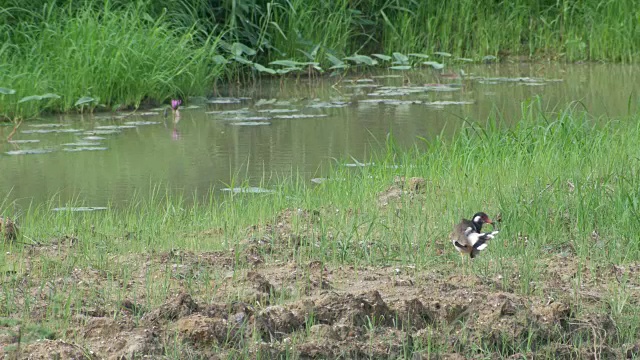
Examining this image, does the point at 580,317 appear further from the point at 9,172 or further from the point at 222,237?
the point at 9,172

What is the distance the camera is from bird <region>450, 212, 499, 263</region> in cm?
374

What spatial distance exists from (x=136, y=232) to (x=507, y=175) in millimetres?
2002

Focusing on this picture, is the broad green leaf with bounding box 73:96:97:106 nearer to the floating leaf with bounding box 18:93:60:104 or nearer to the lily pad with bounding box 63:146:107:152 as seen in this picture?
the floating leaf with bounding box 18:93:60:104

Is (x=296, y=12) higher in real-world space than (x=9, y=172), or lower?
higher

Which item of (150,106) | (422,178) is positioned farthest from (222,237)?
(150,106)

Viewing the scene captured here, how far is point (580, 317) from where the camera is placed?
3283 millimetres

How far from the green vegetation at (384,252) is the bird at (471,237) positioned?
0.10 meters

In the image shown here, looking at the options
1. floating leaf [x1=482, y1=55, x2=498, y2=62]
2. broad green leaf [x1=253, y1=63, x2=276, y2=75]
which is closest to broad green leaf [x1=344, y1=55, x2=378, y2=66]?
broad green leaf [x1=253, y1=63, x2=276, y2=75]

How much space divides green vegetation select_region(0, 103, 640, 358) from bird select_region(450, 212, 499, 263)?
10cm

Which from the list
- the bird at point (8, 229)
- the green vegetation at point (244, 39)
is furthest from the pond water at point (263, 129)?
the bird at point (8, 229)

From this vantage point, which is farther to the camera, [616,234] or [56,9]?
[56,9]

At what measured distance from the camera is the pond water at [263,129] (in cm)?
642

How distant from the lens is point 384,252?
4230mm

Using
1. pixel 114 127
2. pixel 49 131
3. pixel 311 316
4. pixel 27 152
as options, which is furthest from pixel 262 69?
pixel 311 316
